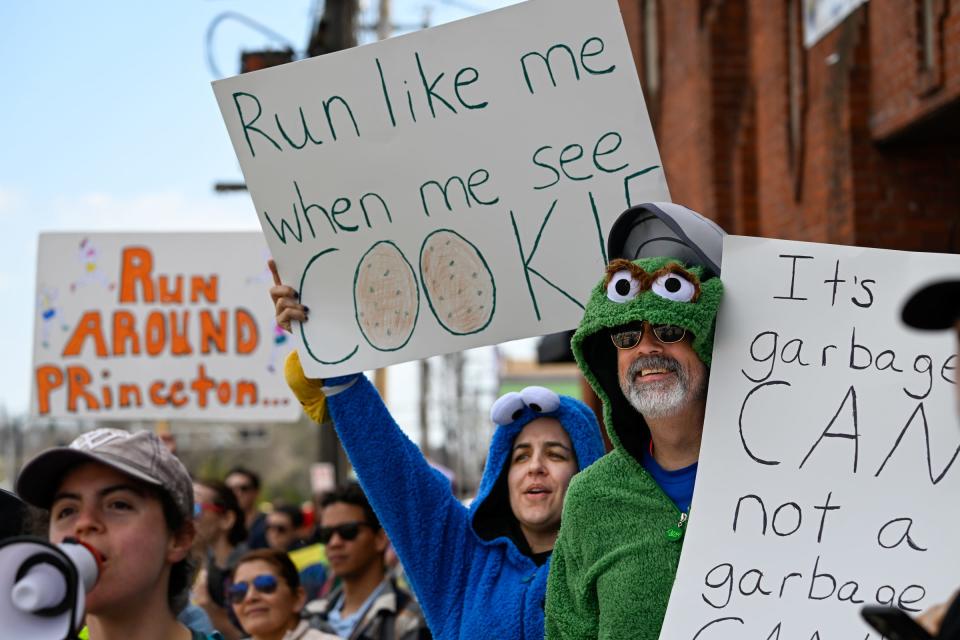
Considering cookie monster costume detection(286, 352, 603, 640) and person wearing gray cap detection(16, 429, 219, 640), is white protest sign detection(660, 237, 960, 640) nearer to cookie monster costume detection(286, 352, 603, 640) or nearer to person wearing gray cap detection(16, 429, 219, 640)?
cookie monster costume detection(286, 352, 603, 640)

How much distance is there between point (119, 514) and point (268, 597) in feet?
8.65

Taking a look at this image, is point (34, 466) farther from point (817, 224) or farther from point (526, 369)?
point (526, 369)

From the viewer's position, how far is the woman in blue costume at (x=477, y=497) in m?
3.68

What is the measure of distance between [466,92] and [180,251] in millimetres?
4233

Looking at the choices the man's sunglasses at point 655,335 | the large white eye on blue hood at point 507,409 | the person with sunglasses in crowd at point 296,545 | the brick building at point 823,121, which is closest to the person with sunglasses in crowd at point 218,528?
the person with sunglasses in crowd at point 296,545

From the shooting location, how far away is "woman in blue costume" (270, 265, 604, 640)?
368cm

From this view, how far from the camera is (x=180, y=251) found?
7.64 metres

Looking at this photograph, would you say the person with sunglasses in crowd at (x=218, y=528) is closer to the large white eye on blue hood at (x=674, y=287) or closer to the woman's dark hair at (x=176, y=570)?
the woman's dark hair at (x=176, y=570)

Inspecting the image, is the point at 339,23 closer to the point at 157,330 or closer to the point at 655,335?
the point at 157,330

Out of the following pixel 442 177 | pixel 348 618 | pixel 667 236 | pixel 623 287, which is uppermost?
pixel 442 177

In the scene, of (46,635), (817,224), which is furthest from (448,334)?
(817,224)

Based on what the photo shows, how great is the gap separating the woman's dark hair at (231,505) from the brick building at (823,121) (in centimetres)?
394

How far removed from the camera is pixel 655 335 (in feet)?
9.52

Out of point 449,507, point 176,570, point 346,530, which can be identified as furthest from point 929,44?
point 176,570
